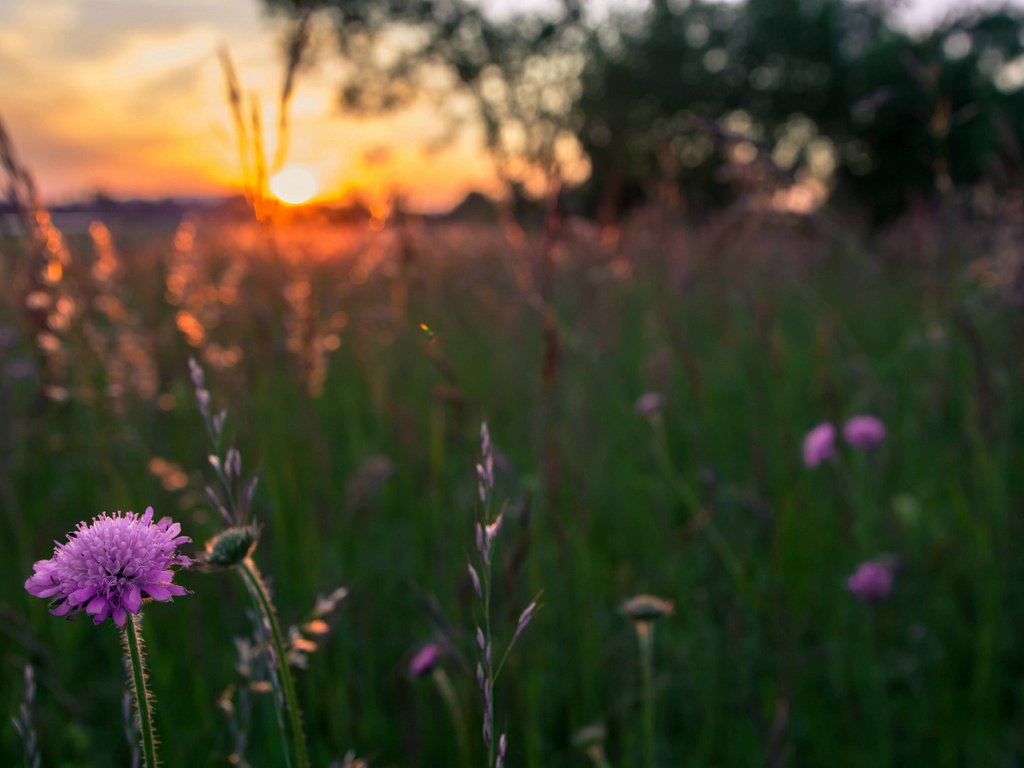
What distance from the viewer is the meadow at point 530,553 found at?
1.26m

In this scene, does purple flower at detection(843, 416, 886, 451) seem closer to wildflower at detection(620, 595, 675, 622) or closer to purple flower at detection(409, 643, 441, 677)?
wildflower at detection(620, 595, 675, 622)

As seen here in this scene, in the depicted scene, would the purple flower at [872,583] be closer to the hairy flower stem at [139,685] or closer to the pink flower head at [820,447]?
the pink flower head at [820,447]

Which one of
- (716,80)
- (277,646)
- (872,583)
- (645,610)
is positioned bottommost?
(872,583)

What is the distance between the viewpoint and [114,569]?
0.47 metres

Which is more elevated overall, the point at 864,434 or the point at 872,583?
the point at 864,434

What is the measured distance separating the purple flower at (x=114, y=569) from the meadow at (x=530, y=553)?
0.23 m

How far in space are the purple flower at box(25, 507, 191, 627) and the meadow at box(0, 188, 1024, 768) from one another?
0.23 metres

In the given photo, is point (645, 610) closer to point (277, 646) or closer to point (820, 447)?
point (277, 646)

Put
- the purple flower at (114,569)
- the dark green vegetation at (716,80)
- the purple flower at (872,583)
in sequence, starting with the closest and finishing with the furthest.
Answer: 1. the purple flower at (114,569)
2. the purple flower at (872,583)
3. the dark green vegetation at (716,80)

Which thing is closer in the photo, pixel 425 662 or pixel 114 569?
pixel 114 569

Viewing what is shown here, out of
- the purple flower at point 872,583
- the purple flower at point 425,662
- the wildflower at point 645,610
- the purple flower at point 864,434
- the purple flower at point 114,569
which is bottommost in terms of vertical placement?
the purple flower at point 872,583

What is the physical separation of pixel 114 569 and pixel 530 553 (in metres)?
1.15

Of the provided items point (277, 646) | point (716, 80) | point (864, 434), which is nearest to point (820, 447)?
point (864, 434)

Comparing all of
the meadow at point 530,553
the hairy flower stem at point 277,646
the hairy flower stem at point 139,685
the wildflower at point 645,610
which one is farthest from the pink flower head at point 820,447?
the hairy flower stem at point 139,685
